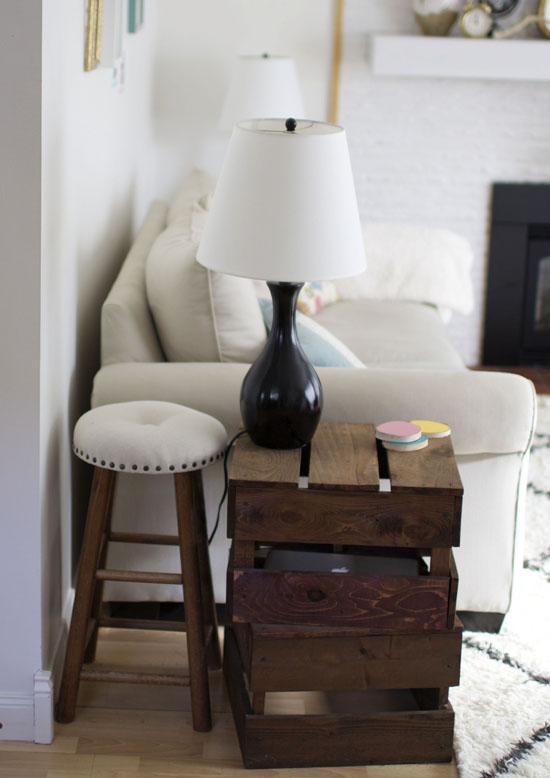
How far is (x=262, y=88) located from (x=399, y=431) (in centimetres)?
266

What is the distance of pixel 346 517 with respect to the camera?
187 centimetres

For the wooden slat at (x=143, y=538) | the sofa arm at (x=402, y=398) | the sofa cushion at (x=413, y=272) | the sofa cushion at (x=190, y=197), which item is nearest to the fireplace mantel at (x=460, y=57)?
the sofa cushion at (x=413, y=272)

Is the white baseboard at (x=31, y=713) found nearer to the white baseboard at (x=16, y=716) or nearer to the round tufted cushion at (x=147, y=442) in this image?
the white baseboard at (x=16, y=716)

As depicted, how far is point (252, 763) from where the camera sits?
197 centimetres

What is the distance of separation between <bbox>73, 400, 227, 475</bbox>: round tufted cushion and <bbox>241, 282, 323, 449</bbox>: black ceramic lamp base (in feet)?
0.33

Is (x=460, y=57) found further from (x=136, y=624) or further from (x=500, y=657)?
(x=136, y=624)

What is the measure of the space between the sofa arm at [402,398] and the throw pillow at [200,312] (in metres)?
0.15

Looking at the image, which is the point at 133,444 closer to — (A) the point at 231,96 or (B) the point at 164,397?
(B) the point at 164,397

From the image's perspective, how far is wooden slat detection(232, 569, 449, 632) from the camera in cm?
189

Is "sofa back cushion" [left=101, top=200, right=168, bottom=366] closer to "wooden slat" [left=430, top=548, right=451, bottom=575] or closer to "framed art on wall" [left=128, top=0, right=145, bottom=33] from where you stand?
"wooden slat" [left=430, top=548, right=451, bottom=575]

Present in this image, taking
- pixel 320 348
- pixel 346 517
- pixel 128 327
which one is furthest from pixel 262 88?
pixel 346 517

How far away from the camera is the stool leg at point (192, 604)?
203cm

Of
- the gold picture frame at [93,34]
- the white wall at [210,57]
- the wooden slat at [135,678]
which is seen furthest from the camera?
the white wall at [210,57]

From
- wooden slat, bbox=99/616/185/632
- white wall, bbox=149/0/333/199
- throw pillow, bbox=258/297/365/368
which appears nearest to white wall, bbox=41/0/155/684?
wooden slat, bbox=99/616/185/632
